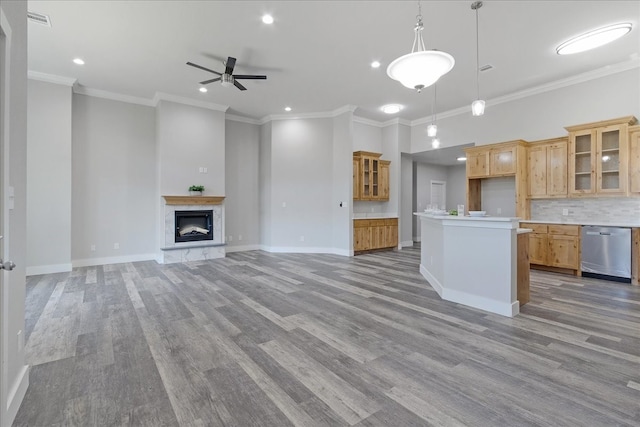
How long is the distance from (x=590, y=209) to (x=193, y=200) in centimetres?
771

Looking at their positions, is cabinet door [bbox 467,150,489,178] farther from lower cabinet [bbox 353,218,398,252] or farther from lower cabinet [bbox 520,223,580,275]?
lower cabinet [bbox 353,218,398,252]

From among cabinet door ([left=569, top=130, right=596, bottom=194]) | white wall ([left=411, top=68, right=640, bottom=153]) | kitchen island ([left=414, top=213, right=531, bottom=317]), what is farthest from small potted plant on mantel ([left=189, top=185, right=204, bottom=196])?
cabinet door ([left=569, top=130, right=596, bottom=194])

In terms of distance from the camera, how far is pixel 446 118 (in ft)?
24.1

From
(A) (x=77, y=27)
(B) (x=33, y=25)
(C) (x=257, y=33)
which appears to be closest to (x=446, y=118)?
(C) (x=257, y=33)

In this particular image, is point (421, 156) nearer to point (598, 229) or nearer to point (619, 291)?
point (598, 229)

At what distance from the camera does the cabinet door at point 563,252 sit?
197 inches

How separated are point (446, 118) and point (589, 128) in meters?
2.91

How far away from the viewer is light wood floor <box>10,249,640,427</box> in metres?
1.74

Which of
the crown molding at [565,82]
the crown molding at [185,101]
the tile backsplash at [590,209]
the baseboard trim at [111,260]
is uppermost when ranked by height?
the crown molding at [185,101]

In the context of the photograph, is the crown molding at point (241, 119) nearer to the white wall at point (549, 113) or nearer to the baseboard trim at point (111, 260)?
the baseboard trim at point (111, 260)

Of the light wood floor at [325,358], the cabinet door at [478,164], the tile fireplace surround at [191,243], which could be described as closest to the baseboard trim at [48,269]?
the light wood floor at [325,358]

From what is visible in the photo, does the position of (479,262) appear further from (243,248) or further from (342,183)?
(243,248)

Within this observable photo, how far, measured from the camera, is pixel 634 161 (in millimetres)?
4602

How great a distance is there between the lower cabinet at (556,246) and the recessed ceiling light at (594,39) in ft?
9.11
